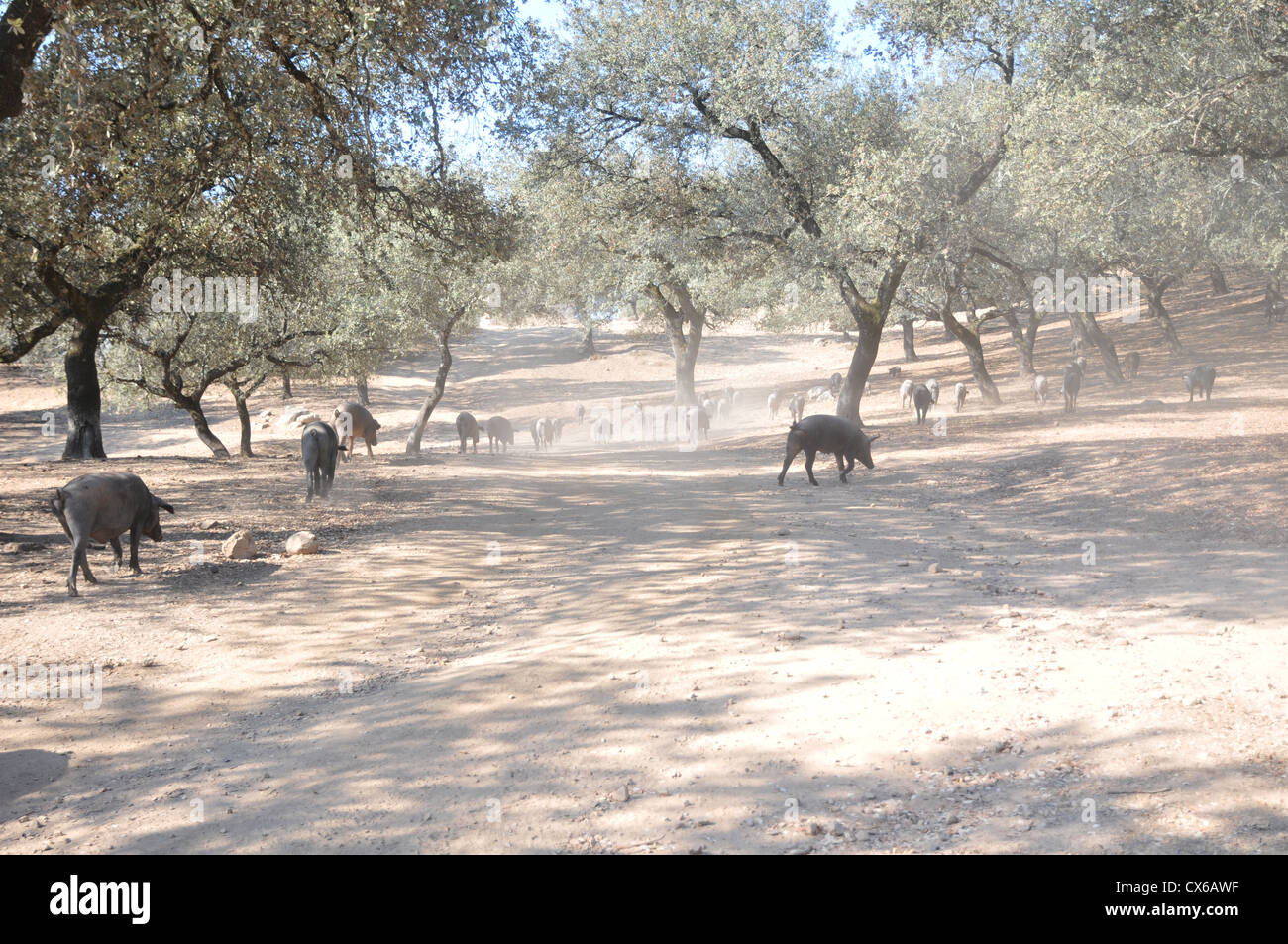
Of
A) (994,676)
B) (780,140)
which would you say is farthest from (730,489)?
(994,676)

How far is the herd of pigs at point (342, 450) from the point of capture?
9516mm

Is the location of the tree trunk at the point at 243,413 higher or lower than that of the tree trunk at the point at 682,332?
lower

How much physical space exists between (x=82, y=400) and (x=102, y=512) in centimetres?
963

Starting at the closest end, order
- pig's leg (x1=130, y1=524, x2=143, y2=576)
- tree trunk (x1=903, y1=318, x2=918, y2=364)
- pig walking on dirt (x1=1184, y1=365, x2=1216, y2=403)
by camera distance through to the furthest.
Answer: pig's leg (x1=130, y1=524, x2=143, y2=576) → pig walking on dirt (x1=1184, y1=365, x2=1216, y2=403) → tree trunk (x1=903, y1=318, x2=918, y2=364)

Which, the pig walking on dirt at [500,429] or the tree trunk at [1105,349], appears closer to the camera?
the tree trunk at [1105,349]

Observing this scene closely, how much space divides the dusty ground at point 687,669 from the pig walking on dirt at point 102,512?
0.45 metres

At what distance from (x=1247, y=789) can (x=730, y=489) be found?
12922mm

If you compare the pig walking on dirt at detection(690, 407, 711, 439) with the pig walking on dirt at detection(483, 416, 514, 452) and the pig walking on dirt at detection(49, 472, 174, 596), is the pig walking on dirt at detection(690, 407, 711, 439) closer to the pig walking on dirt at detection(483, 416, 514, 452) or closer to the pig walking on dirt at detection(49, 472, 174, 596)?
the pig walking on dirt at detection(483, 416, 514, 452)

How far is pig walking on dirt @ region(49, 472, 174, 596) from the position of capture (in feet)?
30.9

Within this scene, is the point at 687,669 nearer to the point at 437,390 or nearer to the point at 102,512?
the point at 102,512

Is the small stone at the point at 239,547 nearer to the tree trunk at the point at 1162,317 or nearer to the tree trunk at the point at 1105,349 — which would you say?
the tree trunk at the point at 1105,349

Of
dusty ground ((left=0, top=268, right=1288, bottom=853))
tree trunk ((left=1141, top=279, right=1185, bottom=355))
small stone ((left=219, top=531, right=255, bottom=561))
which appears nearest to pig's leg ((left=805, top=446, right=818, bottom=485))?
dusty ground ((left=0, top=268, right=1288, bottom=853))

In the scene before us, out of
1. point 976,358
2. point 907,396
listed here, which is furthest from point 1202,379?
point 907,396

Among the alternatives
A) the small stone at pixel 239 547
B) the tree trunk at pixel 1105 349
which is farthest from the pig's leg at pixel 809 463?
the tree trunk at pixel 1105 349
